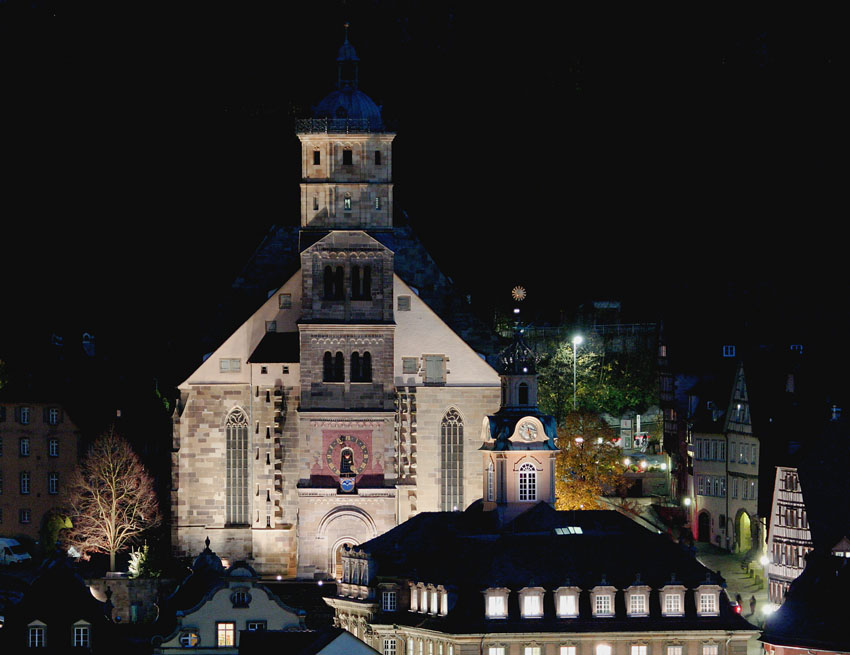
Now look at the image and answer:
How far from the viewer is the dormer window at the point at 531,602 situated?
12156 cm

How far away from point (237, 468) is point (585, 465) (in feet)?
56.7

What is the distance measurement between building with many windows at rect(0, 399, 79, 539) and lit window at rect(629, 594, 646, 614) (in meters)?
44.5

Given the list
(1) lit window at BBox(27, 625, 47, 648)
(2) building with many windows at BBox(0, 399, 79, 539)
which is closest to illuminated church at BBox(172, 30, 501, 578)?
(2) building with many windows at BBox(0, 399, 79, 539)

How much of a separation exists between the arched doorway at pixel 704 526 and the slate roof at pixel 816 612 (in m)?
21.2

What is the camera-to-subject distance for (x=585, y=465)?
5886 inches

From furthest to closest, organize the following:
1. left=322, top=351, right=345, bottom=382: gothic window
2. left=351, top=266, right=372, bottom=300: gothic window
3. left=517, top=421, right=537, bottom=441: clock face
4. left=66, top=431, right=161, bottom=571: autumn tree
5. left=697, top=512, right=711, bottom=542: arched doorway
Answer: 1. left=697, top=512, right=711, bottom=542: arched doorway
2. left=66, top=431, right=161, bottom=571: autumn tree
3. left=351, top=266, right=372, bottom=300: gothic window
4. left=322, top=351, right=345, bottom=382: gothic window
5. left=517, top=421, right=537, bottom=441: clock face

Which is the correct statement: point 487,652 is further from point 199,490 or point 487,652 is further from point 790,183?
point 790,183

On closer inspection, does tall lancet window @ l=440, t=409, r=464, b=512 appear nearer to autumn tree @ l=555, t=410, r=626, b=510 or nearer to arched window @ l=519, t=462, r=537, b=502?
autumn tree @ l=555, t=410, r=626, b=510

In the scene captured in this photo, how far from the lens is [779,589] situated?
5128 inches

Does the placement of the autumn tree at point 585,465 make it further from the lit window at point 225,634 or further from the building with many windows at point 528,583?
the lit window at point 225,634

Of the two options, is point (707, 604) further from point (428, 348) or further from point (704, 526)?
point (428, 348)

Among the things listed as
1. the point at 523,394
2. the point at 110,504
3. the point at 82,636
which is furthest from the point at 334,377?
the point at 82,636

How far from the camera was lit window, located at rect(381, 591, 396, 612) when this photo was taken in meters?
127

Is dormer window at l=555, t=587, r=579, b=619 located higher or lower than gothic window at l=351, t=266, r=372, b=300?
lower
